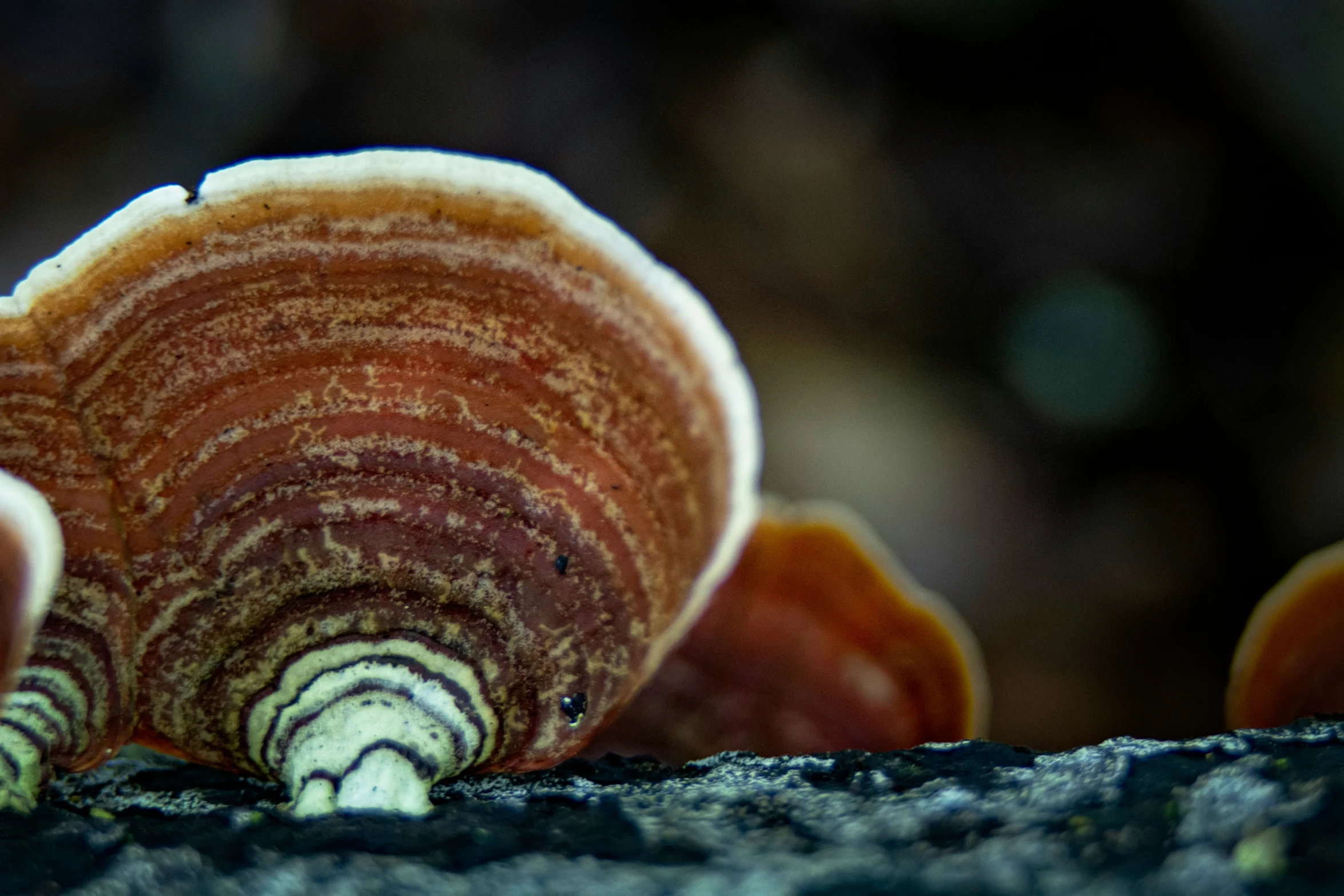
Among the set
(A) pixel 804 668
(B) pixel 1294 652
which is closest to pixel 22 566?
(A) pixel 804 668

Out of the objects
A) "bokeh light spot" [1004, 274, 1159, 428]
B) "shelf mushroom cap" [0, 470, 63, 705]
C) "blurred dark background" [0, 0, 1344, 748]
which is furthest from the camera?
"bokeh light spot" [1004, 274, 1159, 428]

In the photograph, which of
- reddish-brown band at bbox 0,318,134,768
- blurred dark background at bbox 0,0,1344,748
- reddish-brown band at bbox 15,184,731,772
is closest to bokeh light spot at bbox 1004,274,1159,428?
blurred dark background at bbox 0,0,1344,748

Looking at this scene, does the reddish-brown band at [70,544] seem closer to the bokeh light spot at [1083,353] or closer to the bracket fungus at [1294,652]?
the bracket fungus at [1294,652]

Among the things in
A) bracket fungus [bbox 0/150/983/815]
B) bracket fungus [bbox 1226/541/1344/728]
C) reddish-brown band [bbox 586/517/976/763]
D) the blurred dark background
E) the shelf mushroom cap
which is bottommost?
the shelf mushroom cap

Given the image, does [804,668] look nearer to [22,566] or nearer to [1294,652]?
[1294,652]

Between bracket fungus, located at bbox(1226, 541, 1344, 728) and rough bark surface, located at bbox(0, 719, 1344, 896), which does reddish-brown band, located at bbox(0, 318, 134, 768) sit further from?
bracket fungus, located at bbox(1226, 541, 1344, 728)

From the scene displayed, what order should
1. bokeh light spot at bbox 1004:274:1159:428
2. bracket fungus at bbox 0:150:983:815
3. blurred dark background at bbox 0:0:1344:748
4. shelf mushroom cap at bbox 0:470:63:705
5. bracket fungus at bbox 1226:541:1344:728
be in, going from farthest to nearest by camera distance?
bokeh light spot at bbox 1004:274:1159:428 < blurred dark background at bbox 0:0:1344:748 < bracket fungus at bbox 1226:541:1344:728 < bracket fungus at bbox 0:150:983:815 < shelf mushroom cap at bbox 0:470:63:705

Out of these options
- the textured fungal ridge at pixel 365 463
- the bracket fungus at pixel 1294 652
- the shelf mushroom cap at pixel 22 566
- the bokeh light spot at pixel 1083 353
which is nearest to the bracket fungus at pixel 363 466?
the textured fungal ridge at pixel 365 463

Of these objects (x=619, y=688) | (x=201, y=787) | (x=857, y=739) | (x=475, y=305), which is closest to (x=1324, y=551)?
(x=857, y=739)
